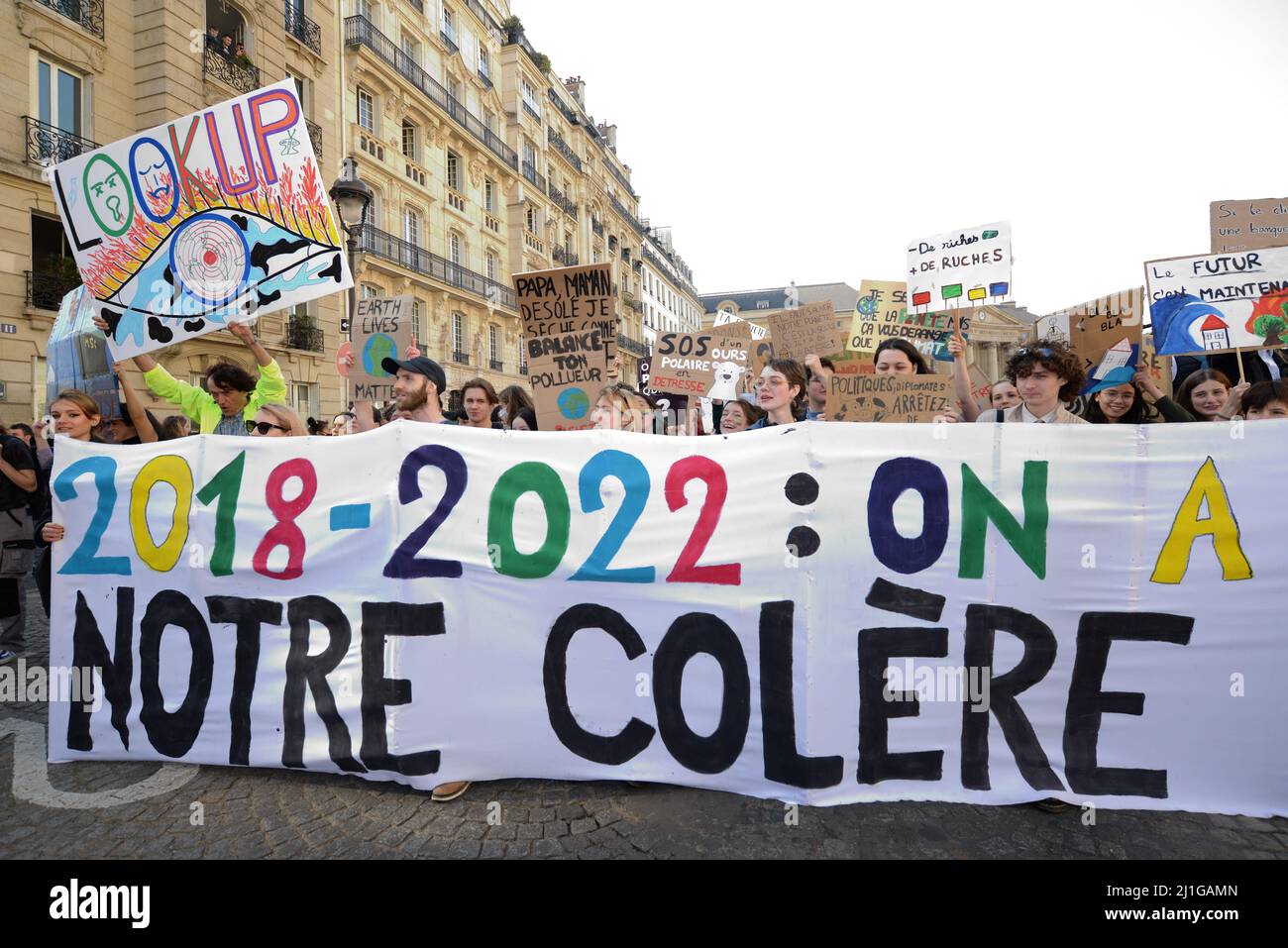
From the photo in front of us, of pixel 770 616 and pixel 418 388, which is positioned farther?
pixel 418 388

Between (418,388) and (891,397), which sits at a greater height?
(418,388)

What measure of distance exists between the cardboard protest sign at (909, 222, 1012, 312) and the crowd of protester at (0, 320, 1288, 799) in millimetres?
1287

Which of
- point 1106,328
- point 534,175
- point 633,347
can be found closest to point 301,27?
point 534,175

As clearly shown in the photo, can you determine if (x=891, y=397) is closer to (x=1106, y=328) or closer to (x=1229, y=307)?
(x=1106, y=328)

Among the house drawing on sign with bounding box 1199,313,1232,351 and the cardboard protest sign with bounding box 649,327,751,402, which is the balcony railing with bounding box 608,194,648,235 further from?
the house drawing on sign with bounding box 1199,313,1232,351

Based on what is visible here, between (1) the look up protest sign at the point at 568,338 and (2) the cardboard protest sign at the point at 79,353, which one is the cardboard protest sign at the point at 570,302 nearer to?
(1) the look up protest sign at the point at 568,338

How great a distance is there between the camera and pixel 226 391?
14.0ft

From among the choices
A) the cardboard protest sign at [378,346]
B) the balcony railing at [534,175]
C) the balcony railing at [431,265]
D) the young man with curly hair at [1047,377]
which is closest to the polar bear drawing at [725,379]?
the cardboard protest sign at [378,346]

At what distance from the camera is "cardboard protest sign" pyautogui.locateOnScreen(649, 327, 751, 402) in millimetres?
7965

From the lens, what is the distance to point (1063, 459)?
9.31 feet

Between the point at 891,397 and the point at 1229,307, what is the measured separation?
9.58ft
